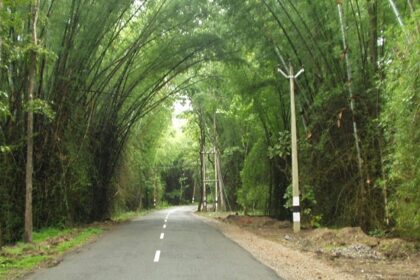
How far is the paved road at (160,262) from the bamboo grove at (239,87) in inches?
136

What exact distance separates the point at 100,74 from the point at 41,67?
346 centimetres

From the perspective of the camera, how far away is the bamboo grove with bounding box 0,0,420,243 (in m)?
11.2

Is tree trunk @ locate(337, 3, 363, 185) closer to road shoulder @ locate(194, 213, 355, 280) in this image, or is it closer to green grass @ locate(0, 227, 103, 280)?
road shoulder @ locate(194, 213, 355, 280)

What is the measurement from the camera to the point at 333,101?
15109 mm

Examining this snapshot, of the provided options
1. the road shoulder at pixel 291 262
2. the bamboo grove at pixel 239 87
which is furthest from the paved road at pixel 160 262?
the bamboo grove at pixel 239 87

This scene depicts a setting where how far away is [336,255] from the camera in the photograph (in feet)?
33.3

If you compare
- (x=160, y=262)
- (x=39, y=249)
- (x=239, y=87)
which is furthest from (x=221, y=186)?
(x=160, y=262)

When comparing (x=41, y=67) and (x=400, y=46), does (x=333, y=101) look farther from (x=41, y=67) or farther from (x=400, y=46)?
(x=41, y=67)

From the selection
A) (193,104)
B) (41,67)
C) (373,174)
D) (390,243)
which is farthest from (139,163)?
(390,243)

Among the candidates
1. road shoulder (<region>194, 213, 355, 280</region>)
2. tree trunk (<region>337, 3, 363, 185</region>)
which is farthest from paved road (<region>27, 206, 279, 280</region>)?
tree trunk (<region>337, 3, 363, 185</region>)

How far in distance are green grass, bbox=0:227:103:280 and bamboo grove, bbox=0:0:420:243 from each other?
1198 millimetres

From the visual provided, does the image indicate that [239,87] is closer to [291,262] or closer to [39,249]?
[39,249]

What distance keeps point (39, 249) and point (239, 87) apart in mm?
10824

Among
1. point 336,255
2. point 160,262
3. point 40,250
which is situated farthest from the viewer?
point 40,250
